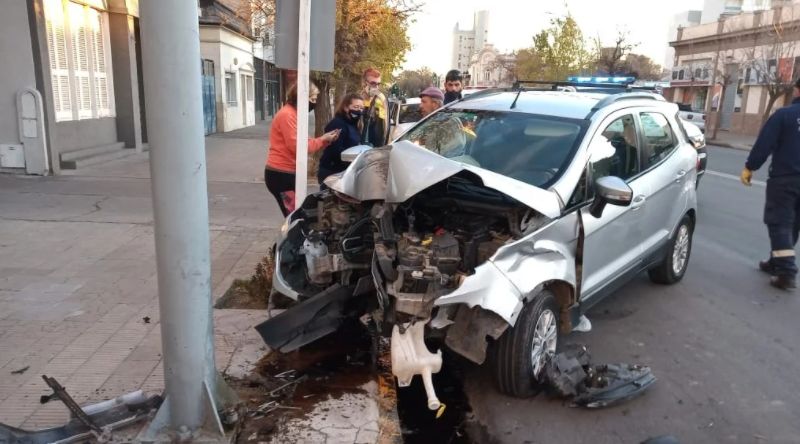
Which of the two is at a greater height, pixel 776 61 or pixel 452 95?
pixel 776 61

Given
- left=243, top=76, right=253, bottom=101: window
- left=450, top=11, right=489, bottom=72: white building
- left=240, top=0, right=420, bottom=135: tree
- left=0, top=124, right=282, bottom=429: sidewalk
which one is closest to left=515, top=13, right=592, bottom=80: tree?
left=243, top=76, right=253, bottom=101: window

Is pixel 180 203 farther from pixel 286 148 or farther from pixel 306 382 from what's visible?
pixel 286 148

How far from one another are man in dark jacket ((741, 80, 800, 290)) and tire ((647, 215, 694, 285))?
2.96 feet

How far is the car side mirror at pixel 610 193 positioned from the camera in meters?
3.95

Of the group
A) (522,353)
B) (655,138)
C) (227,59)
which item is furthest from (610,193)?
(227,59)

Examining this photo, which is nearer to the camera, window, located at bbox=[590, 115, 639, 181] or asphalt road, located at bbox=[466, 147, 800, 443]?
asphalt road, located at bbox=[466, 147, 800, 443]

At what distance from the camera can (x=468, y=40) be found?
114m

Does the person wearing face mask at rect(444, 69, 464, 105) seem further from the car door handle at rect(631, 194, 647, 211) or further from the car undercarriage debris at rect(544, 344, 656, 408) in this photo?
the car undercarriage debris at rect(544, 344, 656, 408)

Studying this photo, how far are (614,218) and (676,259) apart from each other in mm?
1978

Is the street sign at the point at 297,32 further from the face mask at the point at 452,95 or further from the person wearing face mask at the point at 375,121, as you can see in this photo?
the face mask at the point at 452,95

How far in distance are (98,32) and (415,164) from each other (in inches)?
501

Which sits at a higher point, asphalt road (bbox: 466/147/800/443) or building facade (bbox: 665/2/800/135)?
building facade (bbox: 665/2/800/135)

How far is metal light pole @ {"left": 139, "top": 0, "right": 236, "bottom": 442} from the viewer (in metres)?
2.70

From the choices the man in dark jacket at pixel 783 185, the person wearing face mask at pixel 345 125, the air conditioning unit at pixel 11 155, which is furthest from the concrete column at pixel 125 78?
the man in dark jacket at pixel 783 185
